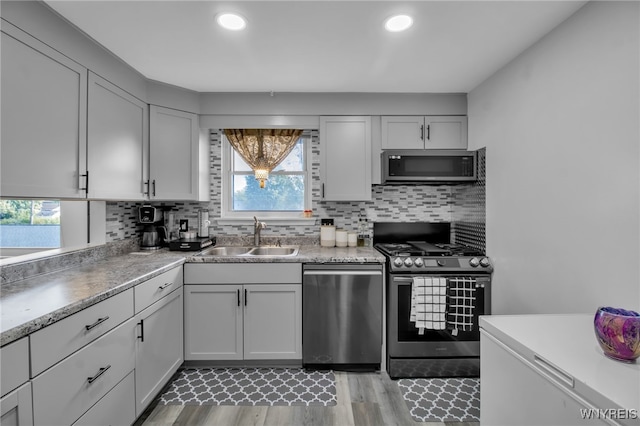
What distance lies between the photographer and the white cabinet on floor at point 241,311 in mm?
2330

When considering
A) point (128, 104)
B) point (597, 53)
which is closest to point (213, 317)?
point (128, 104)

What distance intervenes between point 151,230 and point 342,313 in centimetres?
184

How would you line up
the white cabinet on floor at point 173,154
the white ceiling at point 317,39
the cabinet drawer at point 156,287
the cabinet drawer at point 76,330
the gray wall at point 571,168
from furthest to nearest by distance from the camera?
the white cabinet on floor at point 173,154, the cabinet drawer at point 156,287, the white ceiling at point 317,39, the gray wall at point 571,168, the cabinet drawer at point 76,330

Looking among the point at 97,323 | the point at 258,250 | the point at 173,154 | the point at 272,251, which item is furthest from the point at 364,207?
the point at 97,323

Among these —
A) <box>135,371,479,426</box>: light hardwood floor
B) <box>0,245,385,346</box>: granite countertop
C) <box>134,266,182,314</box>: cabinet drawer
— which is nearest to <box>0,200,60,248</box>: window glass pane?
<box>0,245,385,346</box>: granite countertop

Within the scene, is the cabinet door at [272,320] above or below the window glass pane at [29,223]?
below

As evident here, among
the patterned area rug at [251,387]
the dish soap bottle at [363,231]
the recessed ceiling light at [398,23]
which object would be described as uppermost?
the recessed ceiling light at [398,23]

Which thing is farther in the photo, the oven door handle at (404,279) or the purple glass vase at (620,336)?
the oven door handle at (404,279)

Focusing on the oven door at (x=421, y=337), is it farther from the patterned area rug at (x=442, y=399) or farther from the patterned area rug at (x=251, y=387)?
the patterned area rug at (x=251, y=387)

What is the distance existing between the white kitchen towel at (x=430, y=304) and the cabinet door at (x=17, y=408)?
210 cm

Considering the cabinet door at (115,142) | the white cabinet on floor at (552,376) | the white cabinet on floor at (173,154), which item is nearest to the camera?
the white cabinet on floor at (552,376)

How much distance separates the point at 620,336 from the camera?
3.17ft

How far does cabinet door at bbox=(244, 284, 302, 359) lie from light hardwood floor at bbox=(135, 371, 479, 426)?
0.45 meters

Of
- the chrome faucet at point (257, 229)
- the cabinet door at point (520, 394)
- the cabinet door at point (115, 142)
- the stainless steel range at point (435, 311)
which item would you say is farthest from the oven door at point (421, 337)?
the cabinet door at point (115, 142)
